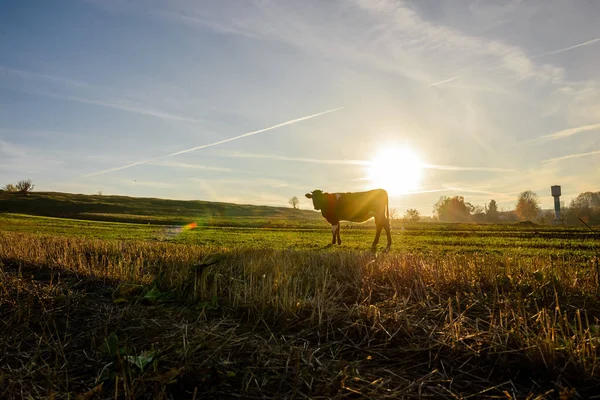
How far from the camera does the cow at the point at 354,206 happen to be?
19938 millimetres

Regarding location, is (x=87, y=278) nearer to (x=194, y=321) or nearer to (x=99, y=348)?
(x=194, y=321)

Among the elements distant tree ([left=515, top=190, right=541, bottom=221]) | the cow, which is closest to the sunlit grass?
the cow

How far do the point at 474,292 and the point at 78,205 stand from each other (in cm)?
11449

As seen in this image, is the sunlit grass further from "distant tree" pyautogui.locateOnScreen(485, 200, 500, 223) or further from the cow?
"distant tree" pyautogui.locateOnScreen(485, 200, 500, 223)

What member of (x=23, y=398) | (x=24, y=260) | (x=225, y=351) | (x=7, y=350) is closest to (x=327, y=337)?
(x=225, y=351)

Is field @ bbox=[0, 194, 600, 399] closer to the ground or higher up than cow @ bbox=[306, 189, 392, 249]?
closer to the ground

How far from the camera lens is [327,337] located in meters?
4.39

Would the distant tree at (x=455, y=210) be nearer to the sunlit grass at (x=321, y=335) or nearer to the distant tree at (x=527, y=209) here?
the distant tree at (x=527, y=209)

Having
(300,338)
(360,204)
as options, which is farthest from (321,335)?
(360,204)

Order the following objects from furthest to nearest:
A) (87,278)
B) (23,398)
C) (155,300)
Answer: (87,278) < (155,300) < (23,398)

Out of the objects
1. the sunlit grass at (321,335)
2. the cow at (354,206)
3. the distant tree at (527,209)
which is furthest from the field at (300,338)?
the distant tree at (527,209)

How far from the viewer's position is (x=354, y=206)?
20.6m

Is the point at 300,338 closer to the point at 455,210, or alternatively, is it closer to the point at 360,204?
the point at 360,204

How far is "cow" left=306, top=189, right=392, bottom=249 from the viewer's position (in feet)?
65.4
